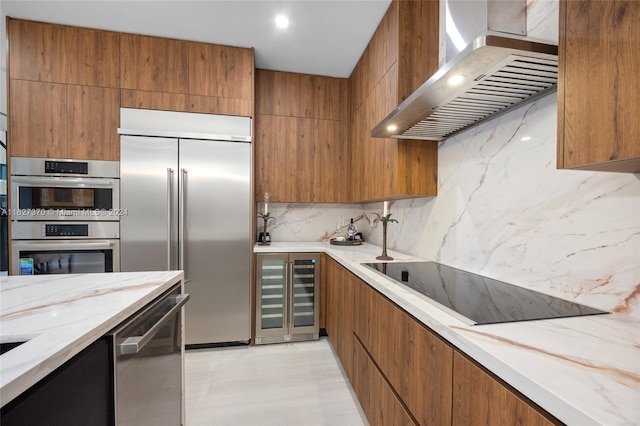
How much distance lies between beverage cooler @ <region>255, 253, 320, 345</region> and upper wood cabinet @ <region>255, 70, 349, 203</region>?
75 cm

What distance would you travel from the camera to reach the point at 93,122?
2369 millimetres

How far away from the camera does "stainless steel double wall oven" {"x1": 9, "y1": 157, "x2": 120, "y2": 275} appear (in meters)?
2.23

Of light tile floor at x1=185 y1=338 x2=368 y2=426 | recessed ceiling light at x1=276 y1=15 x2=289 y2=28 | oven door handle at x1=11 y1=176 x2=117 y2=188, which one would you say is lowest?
light tile floor at x1=185 y1=338 x2=368 y2=426

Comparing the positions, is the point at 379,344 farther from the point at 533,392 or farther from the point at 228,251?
the point at 228,251

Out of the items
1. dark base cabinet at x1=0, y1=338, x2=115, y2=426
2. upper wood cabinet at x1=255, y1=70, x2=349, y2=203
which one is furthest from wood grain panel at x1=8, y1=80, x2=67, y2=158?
dark base cabinet at x1=0, y1=338, x2=115, y2=426

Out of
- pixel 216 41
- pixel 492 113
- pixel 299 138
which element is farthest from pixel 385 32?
pixel 216 41

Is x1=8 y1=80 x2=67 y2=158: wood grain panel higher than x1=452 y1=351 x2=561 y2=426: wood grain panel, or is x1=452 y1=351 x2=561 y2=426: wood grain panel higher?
x1=8 y1=80 x2=67 y2=158: wood grain panel

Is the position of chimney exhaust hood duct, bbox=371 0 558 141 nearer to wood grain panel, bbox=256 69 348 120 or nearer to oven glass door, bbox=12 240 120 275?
wood grain panel, bbox=256 69 348 120

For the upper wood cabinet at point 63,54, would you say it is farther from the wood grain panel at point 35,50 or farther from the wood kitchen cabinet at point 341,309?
the wood kitchen cabinet at point 341,309

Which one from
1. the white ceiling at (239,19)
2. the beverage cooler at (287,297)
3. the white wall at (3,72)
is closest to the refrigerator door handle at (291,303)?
the beverage cooler at (287,297)

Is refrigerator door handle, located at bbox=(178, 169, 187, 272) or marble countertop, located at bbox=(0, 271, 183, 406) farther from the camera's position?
refrigerator door handle, located at bbox=(178, 169, 187, 272)

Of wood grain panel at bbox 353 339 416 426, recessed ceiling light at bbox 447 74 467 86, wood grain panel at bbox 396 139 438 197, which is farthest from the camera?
wood grain panel at bbox 396 139 438 197

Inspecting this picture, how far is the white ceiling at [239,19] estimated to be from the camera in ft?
6.73

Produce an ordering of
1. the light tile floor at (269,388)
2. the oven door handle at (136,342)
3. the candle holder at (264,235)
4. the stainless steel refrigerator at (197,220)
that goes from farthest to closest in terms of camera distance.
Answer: the candle holder at (264,235)
the stainless steel refrigerator at (197,220)
the light tile floor at (269,388)
the oven door handle at (136,342)
